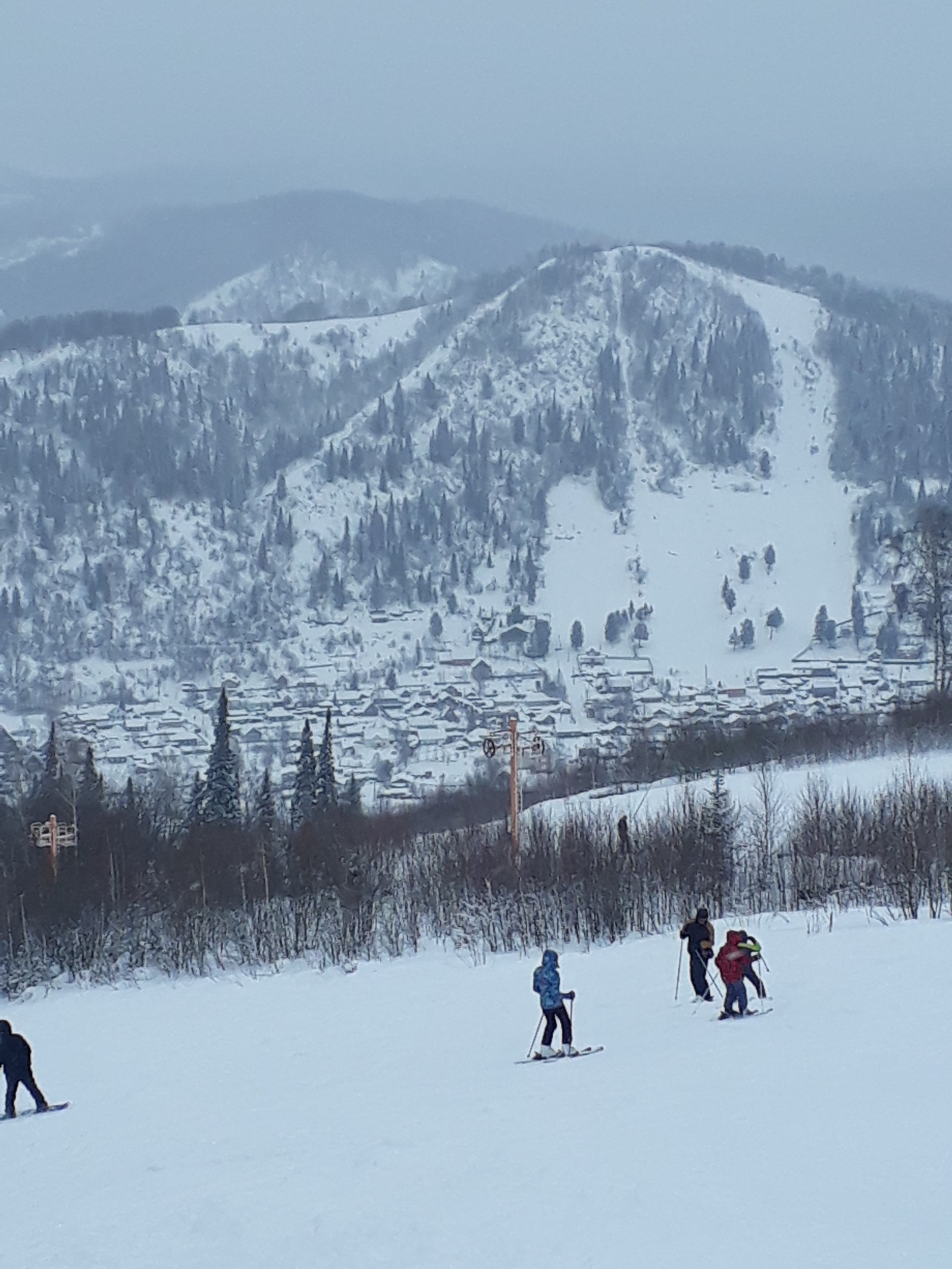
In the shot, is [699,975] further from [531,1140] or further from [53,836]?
[53,836]

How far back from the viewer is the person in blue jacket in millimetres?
16859

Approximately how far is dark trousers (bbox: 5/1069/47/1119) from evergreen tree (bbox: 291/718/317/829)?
33.9 metres

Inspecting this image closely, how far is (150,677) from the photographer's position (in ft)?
490

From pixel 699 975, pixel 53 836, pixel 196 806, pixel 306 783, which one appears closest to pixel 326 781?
pixel 306 783

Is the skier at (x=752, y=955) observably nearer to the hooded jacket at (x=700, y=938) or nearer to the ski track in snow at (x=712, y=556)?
the hooded jacket at (x=700, y=938)

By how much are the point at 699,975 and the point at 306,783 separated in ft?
123

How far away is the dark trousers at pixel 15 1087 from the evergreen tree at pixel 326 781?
3382cm

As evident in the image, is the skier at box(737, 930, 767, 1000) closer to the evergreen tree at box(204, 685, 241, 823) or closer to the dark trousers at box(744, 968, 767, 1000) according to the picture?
the dark trousers at box(744, 968, 767, 1000)

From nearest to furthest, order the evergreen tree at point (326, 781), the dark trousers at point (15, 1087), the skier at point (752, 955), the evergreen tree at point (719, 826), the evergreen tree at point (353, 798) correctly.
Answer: the skier at point (752, 955) < the dark trousers at point (15, 1087) < the evergreen tree at point (719, 826) < the evergreen tree at point (326, 781) < the evergreen tree at point (353, 798)

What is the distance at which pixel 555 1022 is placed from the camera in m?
17.0

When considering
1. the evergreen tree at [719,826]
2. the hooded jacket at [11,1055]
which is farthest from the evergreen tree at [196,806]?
the hooded jacket at [11,1055]

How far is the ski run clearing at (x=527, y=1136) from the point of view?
31.4 ft

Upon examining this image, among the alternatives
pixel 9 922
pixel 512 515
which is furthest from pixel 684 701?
pixel 9 922

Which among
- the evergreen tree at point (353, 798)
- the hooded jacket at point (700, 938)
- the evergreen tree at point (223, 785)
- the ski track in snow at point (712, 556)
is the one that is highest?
the ski track in snow at point (712, 556)
